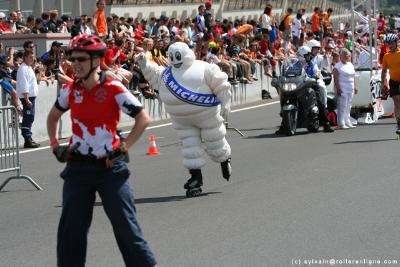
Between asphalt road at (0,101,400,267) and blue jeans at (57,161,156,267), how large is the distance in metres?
1.50

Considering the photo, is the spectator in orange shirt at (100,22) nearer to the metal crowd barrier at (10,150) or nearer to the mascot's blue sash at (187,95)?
the metal crowd barrier at (10,150)

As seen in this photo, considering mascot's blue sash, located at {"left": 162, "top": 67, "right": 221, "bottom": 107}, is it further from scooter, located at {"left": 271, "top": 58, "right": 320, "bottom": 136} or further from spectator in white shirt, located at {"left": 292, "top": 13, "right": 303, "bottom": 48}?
spectator in white shirt, located at {"left": 292, "top": 13, "right": 303, "bottom": 48}

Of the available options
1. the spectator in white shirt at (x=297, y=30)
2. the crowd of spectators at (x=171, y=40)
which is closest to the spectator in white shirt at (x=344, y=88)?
the crowd of spectators at (x=171, y=40)

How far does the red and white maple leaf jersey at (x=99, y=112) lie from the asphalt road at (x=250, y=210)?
1686 millimetres

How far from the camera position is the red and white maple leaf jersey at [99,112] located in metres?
7.77

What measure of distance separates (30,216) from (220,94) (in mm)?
2811

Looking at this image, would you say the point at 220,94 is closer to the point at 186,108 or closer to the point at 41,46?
the point at 186,108

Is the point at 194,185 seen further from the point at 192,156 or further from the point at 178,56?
the point at 178,56

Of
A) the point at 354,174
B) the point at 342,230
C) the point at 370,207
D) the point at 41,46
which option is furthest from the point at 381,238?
the point at 41,46

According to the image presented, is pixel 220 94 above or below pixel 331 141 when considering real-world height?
above

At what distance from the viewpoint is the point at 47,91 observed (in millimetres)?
22922

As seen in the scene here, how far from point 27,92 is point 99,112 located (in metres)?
13.4

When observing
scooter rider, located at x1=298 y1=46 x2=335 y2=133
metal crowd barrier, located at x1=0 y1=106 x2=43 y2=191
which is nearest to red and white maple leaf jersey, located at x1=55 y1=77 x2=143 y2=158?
metal crowd barrier, located at x1=0 y1=106 x2=43 y2=191

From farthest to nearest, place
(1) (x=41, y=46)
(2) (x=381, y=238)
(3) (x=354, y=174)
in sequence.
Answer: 1. (1) (x=41, y=46)
2. (3) (x=354, y=174)
3. (2) (x=381, y=238)
